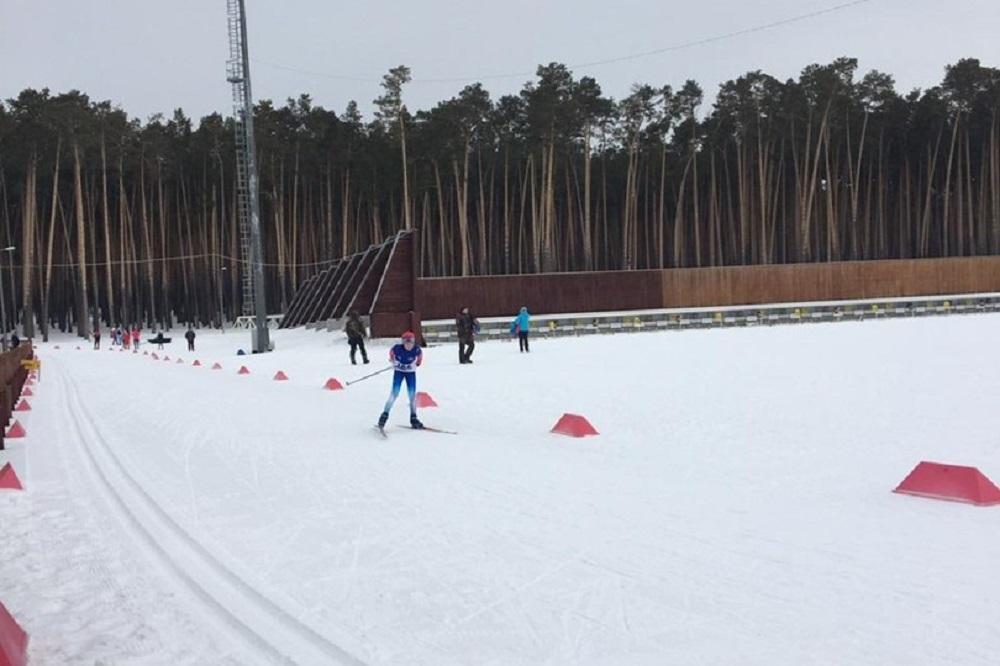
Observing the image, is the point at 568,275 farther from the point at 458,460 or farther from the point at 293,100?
the point at 293,100

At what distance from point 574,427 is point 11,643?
8.44 m

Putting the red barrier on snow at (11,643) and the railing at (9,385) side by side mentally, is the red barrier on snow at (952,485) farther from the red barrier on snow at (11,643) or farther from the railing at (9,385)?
the railing at (9,385)

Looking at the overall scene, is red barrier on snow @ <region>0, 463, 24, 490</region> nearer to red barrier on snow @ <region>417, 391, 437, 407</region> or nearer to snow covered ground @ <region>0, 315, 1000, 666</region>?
snow covered ground @ <region>0, 315, 1000, 666</region>

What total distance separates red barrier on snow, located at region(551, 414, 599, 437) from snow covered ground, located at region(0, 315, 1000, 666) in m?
0.22

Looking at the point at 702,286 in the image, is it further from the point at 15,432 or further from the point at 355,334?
the point at 15,432

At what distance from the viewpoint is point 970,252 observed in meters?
68.6

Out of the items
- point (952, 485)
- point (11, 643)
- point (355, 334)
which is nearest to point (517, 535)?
point (11, 643)

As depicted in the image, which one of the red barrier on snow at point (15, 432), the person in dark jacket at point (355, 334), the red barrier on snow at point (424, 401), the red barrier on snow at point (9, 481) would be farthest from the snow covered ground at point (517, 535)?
the person in dark jacket at point (355, 334)

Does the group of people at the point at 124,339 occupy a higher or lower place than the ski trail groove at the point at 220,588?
higher

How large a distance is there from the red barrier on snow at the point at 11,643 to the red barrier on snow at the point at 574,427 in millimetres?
8124

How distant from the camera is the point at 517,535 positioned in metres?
6.58

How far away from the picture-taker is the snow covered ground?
450cm

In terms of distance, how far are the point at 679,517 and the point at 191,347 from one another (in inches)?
1654

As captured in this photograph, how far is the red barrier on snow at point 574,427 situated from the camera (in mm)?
11852
